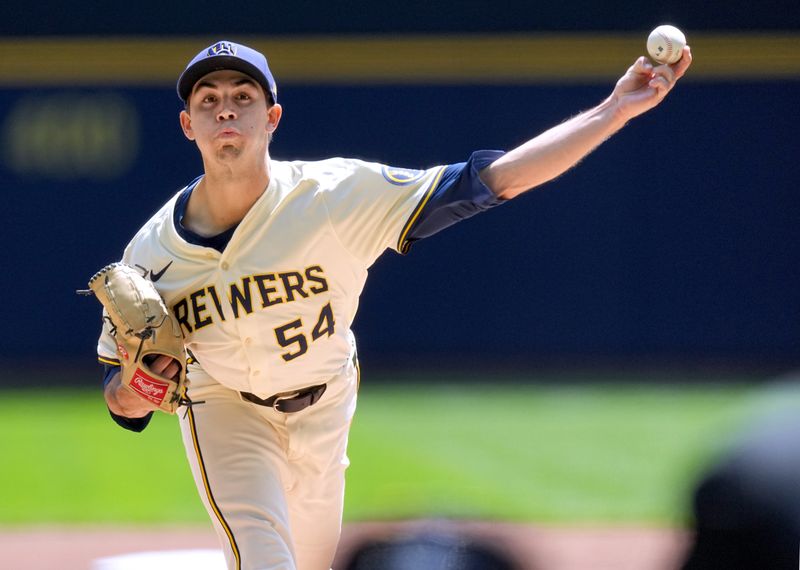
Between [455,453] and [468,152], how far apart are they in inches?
125

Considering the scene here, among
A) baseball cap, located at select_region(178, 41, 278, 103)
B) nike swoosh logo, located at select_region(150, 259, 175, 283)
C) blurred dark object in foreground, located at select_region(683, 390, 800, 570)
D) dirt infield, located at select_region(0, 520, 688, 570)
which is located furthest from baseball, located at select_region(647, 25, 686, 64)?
dirt infield, located at select_region(0, 520, 688, 570)

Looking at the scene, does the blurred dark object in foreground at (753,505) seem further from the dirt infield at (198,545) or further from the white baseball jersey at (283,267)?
the dirt infield at (198,545)

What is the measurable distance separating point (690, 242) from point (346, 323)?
650cm

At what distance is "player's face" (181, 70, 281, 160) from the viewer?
10.5 feet

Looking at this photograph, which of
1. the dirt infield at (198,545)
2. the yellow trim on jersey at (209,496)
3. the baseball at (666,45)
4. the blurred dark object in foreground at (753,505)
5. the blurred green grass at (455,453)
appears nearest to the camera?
the blurred dark object in foreground at (753,505)

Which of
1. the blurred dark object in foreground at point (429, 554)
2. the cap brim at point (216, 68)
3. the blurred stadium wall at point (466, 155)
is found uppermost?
the blurred stadium wall at point (466, 155)

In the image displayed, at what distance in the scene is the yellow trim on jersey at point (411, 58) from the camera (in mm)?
9258

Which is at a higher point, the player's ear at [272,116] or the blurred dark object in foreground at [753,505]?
the player's ear at [272,116]

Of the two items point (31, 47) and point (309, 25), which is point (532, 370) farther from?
point (31, 47)

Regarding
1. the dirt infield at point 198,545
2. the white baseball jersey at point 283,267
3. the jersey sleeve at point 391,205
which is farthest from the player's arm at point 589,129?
the dirt infield at point 198,545

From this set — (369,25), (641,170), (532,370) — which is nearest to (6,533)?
(532,370)

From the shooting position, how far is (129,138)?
9.46 m

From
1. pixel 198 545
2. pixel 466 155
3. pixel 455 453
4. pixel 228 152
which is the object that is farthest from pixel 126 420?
pixel 466 155

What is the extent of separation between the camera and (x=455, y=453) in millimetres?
7074
